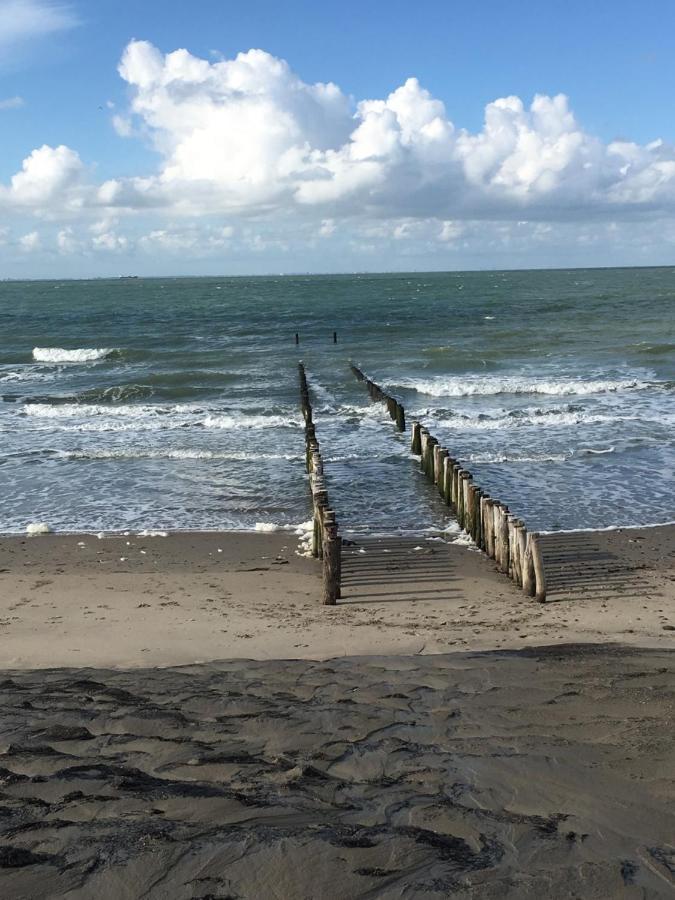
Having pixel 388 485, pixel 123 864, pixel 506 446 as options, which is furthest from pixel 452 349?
pixel 123 864

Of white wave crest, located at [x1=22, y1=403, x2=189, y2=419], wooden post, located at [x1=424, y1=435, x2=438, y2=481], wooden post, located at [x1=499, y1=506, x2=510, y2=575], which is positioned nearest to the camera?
wooden post, located at [x1=499, y1=506, x2=510, y2=575]

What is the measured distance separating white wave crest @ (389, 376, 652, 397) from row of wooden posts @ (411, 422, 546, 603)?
1252 centimetres

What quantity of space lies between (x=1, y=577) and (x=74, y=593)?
4.63 ft

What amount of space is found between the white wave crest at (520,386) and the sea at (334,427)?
0.34 ft

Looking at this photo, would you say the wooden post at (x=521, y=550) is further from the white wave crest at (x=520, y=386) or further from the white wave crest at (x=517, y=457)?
the white wave crest at (x=520, y=386)

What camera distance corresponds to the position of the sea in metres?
14.4

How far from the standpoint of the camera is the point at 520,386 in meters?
28.0

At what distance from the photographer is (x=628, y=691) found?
601cm

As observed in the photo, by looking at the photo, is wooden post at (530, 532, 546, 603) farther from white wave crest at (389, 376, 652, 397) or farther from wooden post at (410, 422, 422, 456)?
white wave crest at (389, 376, 652, 397)

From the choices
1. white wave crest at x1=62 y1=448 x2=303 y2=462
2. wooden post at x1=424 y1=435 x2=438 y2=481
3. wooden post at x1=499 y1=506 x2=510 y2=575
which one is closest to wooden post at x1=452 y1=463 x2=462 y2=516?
wooden post at x1=424 y1=435 x2=438 y2=481

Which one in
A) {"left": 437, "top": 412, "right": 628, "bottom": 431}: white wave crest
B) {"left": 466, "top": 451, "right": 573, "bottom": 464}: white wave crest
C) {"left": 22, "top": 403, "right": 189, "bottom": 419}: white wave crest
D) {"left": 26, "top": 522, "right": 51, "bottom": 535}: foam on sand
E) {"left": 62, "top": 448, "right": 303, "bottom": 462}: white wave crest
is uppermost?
{"left": 437, "top": 412, "right": 628, "bottom": 431}: white wave crest

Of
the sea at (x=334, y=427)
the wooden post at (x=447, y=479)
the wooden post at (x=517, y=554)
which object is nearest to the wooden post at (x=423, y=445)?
the sea at (x=334, y=427)

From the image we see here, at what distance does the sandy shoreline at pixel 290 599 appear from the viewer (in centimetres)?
820

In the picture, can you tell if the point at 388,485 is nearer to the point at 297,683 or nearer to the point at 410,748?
the point at 297,683
